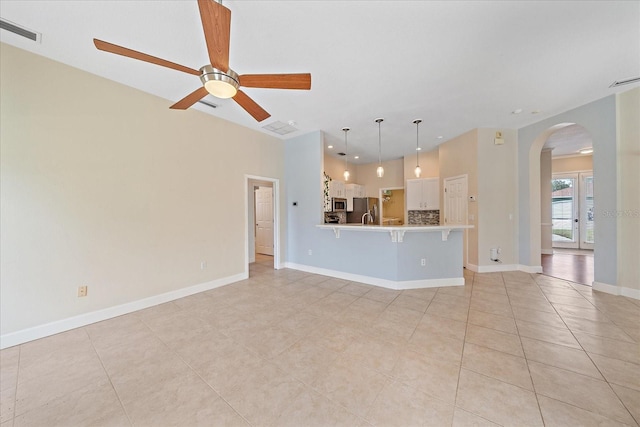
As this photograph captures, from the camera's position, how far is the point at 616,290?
3.43 meters

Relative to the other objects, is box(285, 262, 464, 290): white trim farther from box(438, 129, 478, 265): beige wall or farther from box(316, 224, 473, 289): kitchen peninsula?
box(438, 129, 478, 265): beige wall

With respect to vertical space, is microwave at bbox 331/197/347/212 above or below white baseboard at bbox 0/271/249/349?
above

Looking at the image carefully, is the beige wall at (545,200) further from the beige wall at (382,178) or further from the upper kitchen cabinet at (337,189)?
the upper kitchen cabinet at (337,189)

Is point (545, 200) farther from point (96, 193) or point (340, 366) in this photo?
point (96, 193)

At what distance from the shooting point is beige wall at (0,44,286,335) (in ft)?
7.64

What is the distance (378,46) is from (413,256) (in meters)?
3.08

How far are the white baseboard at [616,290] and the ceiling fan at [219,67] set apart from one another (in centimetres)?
534

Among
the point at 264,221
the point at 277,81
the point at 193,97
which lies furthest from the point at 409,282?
the point at 264,221

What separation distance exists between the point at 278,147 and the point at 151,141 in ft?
8.18

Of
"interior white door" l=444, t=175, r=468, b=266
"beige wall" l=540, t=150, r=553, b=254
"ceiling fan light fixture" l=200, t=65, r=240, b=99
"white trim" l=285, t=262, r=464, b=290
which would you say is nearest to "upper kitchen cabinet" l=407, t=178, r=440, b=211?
"interior white door" l=444, t=175, r=468, b=266

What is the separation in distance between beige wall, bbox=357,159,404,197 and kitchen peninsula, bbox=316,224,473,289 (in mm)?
3703

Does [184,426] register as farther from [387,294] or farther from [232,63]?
[232,63]

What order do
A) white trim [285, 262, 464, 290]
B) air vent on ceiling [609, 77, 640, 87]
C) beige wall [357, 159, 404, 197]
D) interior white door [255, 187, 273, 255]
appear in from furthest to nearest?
beige wall [357, 159, 404, 197] < interior white door [255, 187, 273, 255] < white trim [285, 262, 464, 290] < air vent on ceiling [609, 77, 640, 87]

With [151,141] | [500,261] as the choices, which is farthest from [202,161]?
[500,261]
